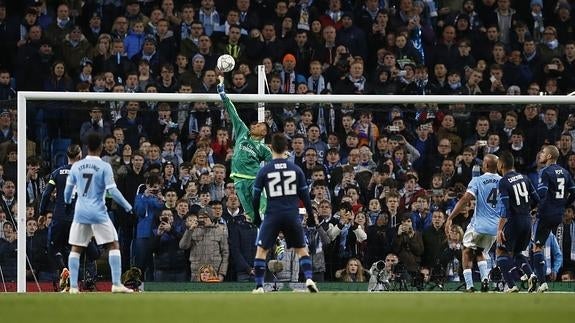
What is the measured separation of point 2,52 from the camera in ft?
81.5

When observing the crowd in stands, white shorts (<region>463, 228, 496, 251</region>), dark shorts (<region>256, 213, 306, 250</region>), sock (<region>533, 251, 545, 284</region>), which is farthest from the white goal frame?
dark shorts (<region>256, 213, 306, 250</region>)

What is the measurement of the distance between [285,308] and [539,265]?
19.1 ft

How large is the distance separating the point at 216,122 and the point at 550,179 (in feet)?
15.4

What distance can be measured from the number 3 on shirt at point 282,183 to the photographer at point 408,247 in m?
3.37

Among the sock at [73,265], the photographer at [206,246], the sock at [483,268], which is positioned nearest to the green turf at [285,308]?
the sock at [73,265]

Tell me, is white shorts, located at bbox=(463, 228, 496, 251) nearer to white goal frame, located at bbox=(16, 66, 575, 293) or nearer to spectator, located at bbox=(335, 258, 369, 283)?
spectator, located at bbox=(335, 258, 369, 283)

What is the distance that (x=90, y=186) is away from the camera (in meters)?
17.7

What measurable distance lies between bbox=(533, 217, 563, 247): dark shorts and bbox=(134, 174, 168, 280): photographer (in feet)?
16.5

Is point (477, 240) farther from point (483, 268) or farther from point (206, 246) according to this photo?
point (206, 246)

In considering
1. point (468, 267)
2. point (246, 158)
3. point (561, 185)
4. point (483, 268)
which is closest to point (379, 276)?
point (468, 267)

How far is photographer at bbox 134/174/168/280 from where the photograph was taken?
20578 millimetres

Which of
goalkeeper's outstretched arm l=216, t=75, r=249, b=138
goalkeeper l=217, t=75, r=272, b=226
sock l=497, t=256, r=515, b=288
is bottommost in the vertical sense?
sock l=497, t=256, r=515, b=288

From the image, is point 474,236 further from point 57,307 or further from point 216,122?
point 57,307

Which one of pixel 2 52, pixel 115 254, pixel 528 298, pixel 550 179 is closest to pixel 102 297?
pixel 115 254
